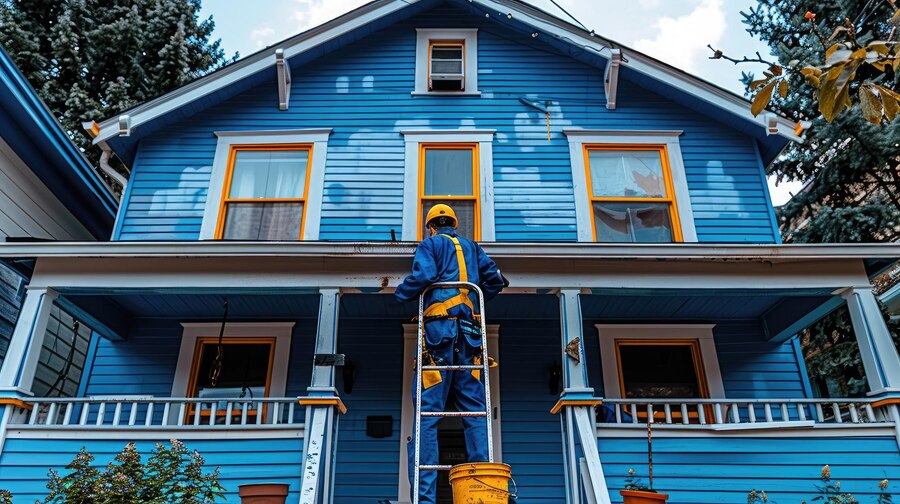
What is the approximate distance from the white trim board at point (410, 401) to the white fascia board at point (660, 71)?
141 inches

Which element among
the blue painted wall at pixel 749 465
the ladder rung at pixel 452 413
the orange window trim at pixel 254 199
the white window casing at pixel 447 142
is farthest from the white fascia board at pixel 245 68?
the blue painted wall at pixel 749 465

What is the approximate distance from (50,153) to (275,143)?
262 cm

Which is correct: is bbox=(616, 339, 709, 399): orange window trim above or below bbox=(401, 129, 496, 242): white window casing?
below

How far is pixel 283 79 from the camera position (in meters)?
8.16

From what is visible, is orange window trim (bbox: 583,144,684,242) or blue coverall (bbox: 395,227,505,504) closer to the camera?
blue coverall (bbox: 395,227,505,504)

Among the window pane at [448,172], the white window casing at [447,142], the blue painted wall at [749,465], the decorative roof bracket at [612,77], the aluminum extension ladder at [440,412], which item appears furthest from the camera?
the decorative roof bracket at [612,77]

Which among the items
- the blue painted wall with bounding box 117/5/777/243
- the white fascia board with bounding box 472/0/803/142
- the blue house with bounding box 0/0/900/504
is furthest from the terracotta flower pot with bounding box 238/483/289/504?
the white fascia board with bounding box 472/0/803/142

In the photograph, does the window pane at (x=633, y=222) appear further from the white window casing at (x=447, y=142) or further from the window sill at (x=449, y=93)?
the window sill at (x=449, y=93)

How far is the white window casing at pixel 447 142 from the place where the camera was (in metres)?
7.50

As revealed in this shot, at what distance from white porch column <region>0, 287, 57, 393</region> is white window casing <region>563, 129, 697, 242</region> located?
528 centimetres

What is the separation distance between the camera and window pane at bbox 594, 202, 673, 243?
7.54m

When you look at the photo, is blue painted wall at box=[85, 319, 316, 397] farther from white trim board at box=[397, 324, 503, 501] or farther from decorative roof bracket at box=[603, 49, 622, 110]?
decorative roof bracket at box=[603, 49, 622, 110]

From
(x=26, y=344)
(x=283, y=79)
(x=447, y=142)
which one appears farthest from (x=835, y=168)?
(x=26, y=344)

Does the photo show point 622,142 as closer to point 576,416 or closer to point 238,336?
point 576,416
